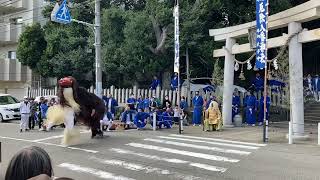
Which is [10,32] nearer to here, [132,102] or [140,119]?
[132,102]

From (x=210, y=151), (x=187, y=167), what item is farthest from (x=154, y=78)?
(x=187, y=167)

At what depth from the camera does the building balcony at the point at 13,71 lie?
1531 inches

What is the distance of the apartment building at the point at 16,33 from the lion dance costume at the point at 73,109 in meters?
23.0

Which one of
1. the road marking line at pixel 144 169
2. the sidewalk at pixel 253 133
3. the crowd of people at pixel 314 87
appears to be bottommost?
the road marking line at pixel 144 169

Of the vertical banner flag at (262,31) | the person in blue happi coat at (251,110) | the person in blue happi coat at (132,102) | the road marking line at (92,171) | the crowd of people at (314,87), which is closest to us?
the road marking line at (92,171)

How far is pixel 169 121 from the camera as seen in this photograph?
2180 cm

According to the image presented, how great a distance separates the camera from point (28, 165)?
3.11m

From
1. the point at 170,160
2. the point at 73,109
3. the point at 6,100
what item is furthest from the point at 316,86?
the point at 6,100

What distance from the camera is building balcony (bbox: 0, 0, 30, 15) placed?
39.2 m

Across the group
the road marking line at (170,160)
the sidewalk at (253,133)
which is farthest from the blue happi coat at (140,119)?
the road marking line at (170,160)

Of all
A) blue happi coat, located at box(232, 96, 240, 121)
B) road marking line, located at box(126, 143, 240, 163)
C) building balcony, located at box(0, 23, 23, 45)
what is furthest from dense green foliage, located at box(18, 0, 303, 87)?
road marking line, located at box(126, 143, 240, 163)

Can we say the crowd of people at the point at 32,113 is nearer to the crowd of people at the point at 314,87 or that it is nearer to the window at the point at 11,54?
the crowd of people at the point at 314,87

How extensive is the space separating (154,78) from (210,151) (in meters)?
14.6

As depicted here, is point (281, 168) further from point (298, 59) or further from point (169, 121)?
point (169, 121)
